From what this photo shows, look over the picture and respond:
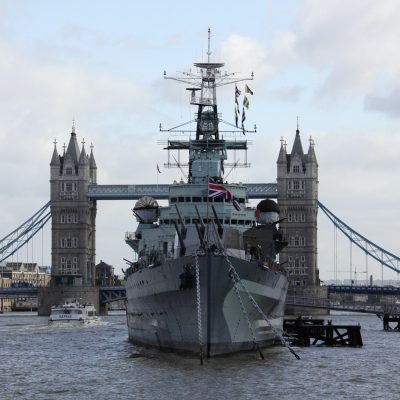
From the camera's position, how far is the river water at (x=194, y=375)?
134 ft

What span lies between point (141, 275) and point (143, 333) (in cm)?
408

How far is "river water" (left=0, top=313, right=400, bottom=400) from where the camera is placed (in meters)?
40.8

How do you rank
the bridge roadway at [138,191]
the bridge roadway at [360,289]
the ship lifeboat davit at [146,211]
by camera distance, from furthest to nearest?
the bridge roadway at [138,191]
the bridge roadway at [360,289]
the ship lifeboat davit at [146,211]

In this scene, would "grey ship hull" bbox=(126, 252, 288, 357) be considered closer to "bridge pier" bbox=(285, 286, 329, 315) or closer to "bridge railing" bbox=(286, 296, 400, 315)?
"bridge railing" bbox=(286, 296, 400, 315)

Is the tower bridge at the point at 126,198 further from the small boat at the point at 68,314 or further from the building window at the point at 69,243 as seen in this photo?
the small boat at the point at 68,314

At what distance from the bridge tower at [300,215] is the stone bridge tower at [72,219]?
108ft

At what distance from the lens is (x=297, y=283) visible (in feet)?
557

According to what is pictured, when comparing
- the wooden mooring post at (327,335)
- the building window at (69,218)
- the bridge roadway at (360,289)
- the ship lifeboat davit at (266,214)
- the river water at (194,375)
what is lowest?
the river water at (194,375)

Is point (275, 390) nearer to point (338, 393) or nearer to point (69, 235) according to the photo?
point (338, 393)

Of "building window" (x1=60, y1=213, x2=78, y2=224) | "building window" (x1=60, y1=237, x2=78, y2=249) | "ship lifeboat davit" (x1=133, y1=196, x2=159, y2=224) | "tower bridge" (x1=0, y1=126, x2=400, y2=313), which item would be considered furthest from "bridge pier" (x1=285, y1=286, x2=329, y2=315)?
"ship lifeboat davit" (x1=133, y1=196, x2=159, y2=224)

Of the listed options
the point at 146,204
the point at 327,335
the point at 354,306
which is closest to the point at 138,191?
the point at 354,306

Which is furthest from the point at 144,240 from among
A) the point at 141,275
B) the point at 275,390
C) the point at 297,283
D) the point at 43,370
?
the point at 297,283

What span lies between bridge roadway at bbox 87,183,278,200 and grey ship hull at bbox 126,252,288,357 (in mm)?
112558

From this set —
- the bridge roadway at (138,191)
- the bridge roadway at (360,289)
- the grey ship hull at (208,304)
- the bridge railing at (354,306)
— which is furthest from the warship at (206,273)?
the bridge roadway at (138,191)
